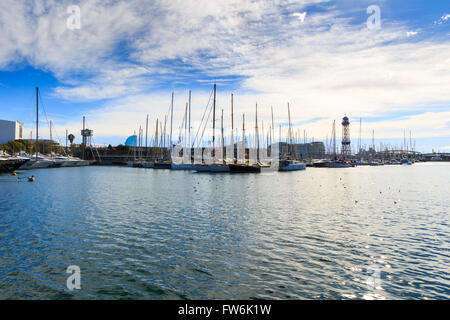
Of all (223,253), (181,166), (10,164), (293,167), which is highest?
(10,164)

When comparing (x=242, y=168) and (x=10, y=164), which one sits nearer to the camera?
(x=10, y=164)

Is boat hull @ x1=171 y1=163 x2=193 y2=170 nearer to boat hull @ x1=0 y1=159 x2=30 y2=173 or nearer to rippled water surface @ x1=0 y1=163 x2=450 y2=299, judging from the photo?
boat hull @ x1=0 y1=159 x2=30 y2=173

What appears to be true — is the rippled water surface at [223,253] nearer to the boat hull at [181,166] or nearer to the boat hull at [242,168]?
the boat hull at [242,168]

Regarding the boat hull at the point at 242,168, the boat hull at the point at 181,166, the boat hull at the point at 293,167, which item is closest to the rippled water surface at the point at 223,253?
the boat hull at the point at 242,168

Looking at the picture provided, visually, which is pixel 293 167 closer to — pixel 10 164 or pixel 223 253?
pixel 10 164

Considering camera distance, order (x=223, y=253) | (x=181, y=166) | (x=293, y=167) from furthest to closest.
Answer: (x=293, y=167) < (x=181, y=166) < (x=223, y=253)

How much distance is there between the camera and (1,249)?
14.5 metres

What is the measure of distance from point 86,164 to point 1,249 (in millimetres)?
144201

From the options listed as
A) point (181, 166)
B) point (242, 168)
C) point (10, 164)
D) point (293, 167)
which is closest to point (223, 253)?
point (242, 168)

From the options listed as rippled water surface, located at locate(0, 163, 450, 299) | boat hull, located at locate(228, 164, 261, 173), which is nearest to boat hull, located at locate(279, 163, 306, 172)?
boat hull, located at locate(228, 164, 261, 173)

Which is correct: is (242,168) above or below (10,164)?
below

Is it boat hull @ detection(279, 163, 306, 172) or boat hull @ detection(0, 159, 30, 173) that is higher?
boat hull @ detection(0, 159, 30, 173)
